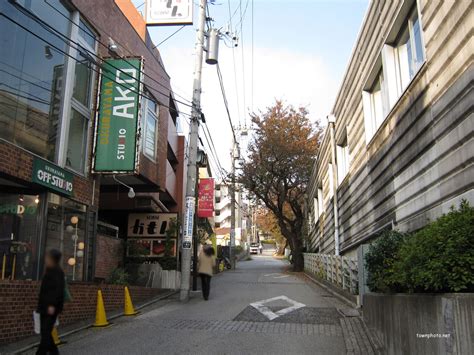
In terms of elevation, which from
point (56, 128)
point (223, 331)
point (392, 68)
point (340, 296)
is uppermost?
point (392, 68)

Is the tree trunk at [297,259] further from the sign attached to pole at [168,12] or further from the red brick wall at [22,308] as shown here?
the red brick wall at [22,308]

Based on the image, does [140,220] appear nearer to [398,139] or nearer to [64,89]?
[64,89]

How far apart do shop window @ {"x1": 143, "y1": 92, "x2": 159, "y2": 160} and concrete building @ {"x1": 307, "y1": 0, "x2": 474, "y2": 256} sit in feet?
21.6

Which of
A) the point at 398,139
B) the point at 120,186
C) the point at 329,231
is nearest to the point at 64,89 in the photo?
the point at 120,186

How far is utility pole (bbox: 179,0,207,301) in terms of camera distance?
45.3ft

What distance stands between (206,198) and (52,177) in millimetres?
17027

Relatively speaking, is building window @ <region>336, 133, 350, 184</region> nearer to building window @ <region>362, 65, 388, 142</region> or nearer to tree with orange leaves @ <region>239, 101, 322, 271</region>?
building window @ <region>362, 65, 388, 142</region>

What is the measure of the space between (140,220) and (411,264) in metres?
13.6

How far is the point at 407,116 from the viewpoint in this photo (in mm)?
8727

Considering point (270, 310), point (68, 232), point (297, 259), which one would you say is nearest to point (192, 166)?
point (68, 232)

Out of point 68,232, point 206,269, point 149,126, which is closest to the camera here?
point 68,232

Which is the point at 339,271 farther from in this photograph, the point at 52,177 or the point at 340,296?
the point at 52,177

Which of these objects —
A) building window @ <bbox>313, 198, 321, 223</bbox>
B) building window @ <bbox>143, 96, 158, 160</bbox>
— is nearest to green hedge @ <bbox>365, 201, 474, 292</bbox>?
building window @ <bbox>143, 96, 158, 160</bbox>

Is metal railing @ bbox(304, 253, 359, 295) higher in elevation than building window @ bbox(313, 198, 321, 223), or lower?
lower
